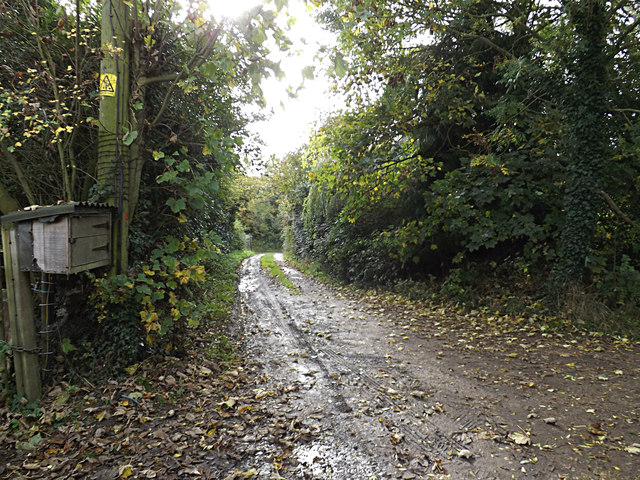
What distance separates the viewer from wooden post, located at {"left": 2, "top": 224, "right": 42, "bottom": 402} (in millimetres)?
3615

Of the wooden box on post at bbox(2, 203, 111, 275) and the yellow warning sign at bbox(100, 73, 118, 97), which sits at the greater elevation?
the yellow warning sign at bbox(100, 73, 118, 97)

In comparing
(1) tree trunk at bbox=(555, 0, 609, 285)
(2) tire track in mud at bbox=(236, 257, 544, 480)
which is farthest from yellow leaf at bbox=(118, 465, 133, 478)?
(1) tree trunk at bbox=(555, 0, 609, 285)

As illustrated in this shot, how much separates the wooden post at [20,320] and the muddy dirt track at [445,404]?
2.61 meters

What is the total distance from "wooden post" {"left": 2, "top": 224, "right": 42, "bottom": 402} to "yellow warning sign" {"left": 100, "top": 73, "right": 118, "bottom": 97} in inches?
73.4

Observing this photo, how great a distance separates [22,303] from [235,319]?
167 inches

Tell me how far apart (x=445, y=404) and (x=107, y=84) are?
5.57m

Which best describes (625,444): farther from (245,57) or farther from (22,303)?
(22,303)

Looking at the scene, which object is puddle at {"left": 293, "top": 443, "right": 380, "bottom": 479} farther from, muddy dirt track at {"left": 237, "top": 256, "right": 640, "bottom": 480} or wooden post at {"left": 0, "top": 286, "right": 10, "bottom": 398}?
wooden post at {"left": 0, "top": 286, "right": 10, "bottom": 398}

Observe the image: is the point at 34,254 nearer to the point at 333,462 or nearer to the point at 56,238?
the point at 56,238

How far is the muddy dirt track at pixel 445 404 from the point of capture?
2.82 m

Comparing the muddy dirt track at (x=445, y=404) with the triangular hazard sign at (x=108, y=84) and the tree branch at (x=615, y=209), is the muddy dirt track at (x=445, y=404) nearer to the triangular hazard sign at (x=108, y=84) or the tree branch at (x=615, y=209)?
the tree branch at (x=615, y=209)

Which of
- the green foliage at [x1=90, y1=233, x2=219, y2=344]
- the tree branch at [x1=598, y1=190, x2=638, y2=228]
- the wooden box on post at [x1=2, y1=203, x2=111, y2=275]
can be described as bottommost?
A: the green foliage at [x1=90, y1=233, x2=219, y2=344]

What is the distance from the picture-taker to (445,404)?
12.4 ft

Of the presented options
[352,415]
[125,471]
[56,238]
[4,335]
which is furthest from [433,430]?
[4,335]
